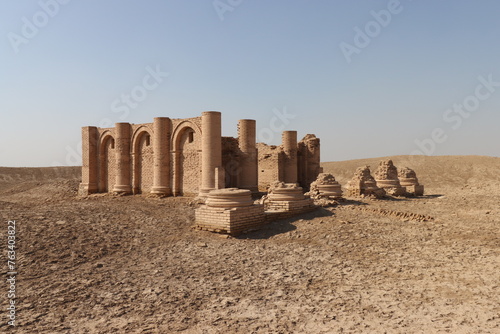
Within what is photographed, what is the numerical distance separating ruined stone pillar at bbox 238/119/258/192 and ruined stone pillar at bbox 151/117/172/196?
12.9 feet

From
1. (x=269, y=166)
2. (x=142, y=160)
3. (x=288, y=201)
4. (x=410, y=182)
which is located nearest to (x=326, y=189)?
(x=288, y=201)

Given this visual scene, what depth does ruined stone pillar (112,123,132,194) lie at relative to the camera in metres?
20.2

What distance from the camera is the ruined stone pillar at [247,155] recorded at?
1773 centimetres

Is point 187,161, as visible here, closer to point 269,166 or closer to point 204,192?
point 204,192

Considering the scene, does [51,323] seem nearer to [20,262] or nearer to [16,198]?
[20,262]

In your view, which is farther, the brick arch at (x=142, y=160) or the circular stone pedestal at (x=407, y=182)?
the circular stone pedestal at (x=407, y=182)

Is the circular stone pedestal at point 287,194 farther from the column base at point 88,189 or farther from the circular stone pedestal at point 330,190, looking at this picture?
the column base at point 88,189

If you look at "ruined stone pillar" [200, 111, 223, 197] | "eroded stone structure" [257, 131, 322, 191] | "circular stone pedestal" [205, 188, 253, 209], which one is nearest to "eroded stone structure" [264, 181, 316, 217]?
"circular stone pedestal" [205, 188, 253, 209]

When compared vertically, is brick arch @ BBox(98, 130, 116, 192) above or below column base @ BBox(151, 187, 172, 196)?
above

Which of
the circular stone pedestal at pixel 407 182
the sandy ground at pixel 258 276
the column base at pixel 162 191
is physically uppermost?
the circular stone pedestal at pixel 407 182

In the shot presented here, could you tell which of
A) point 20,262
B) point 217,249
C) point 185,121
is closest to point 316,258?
point 217,249

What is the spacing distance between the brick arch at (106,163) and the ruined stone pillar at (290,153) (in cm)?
1119

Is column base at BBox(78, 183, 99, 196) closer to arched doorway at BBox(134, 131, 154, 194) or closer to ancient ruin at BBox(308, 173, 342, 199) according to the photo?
arched doorway at BBox(134, 131, 154, 194)

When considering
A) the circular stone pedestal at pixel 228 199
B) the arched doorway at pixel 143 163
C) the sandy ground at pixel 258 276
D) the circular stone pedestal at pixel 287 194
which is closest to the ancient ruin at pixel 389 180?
the sandy ground at pixel 258 276
